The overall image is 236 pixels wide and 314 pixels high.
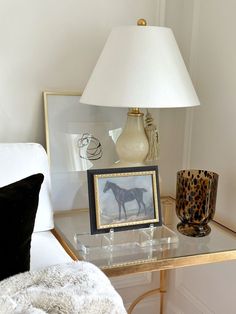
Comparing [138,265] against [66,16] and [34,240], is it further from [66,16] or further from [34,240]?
[66,16]

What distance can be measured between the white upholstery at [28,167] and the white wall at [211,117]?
0.69 meters

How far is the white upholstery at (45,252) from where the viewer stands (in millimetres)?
1273

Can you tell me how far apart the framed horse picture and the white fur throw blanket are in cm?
35

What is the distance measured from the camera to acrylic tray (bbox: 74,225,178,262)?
1414 mm

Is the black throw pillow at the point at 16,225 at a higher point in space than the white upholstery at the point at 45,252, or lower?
higher

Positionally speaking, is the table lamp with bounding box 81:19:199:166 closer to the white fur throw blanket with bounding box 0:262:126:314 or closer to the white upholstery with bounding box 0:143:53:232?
the white upholstery with bounding box 0:143:53:232

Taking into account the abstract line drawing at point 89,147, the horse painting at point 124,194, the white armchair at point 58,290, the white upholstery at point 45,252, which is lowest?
the white upholstery at point 45,252

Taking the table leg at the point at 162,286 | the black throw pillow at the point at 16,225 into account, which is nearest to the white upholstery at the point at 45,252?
the black throw pillow at the point at 16,225

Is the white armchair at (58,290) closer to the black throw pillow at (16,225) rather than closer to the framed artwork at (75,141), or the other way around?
the black throw pillow at (16,225)

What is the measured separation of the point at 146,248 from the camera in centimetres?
145

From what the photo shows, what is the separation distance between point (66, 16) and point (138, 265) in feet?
3.36

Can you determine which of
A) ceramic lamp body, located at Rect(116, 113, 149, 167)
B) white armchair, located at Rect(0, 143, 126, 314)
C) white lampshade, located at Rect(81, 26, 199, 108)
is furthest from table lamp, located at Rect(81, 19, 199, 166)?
white armchair, located at Rect(0, 143, 126, 314)

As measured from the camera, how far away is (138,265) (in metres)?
1.35

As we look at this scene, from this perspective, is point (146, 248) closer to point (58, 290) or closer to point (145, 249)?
point (145, 249)
